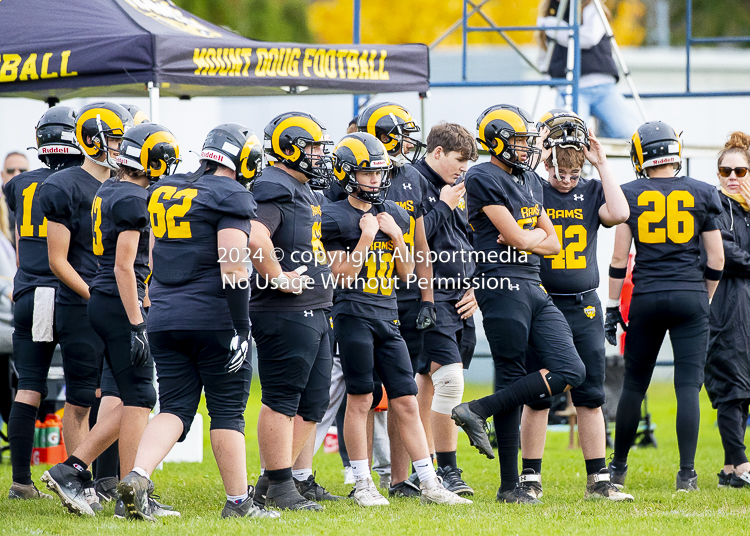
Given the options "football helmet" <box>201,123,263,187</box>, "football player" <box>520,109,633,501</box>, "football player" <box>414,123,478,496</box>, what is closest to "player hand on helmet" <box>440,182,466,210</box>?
"football player" <box>414,123,478,496</box>

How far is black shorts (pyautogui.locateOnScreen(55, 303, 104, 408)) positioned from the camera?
6.10 m

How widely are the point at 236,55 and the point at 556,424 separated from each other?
4.67m

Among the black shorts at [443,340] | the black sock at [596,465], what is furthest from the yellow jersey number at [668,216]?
the black sock at [596,465]

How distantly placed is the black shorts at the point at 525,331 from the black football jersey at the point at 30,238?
8.74ft

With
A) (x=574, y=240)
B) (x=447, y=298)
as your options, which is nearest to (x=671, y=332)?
(x=574, y=240)

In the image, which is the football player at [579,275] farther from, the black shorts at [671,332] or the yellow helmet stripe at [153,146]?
the yellow helmet stripe at [153,146]

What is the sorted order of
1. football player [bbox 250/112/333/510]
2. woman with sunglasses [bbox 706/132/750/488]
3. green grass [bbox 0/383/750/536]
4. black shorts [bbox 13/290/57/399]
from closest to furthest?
1. green grass [bbox 0/383/750/536]
2. football player [bbox 250/112/333/510]
3. black shorts [bbox 13/290/57/399]
4. woman with sunglasses [bbox 706/132/750/488]

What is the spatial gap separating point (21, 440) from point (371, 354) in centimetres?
230

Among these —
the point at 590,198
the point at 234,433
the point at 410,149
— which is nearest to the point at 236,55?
the point at 410,149

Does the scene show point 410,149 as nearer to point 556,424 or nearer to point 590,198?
point 590,198

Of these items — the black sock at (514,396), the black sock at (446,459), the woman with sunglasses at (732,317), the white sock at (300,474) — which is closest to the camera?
the black sock at (514,396)

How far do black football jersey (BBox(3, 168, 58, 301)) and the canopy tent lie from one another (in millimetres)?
1212

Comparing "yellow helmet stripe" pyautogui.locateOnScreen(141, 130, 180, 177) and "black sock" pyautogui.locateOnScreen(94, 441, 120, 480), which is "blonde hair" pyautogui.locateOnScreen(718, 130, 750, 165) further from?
"black sock" pyautogui.locateOnScreen(94, 441, 120, 480)

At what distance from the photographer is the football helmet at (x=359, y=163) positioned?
5734 millimetres
